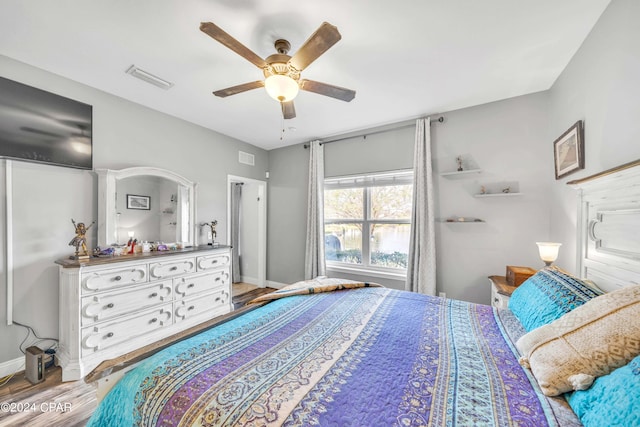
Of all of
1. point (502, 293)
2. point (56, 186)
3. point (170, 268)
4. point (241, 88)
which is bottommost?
point (502, 293)

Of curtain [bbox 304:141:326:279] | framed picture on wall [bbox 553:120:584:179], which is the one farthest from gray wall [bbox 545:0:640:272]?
curtain [bbox 304:141:326:279]

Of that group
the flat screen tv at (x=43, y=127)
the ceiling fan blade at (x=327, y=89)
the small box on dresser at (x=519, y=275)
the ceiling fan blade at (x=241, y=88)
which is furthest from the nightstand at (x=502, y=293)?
the flat screen tv at (x=43, y=127)

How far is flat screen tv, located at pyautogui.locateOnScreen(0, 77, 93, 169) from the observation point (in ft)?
6.50

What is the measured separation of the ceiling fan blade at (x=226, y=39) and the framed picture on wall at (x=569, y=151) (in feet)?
7.96

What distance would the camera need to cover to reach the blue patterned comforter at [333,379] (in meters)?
0.75

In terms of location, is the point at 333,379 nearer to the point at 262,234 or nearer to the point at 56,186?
the point at 56,186

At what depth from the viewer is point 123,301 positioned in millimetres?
2242

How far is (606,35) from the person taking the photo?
1.54 m

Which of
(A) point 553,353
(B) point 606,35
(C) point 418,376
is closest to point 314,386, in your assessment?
(C) point 418,376

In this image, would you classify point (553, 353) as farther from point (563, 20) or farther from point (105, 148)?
point (105, 148)

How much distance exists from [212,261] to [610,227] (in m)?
3.52

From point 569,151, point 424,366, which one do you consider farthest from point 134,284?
point 569,151

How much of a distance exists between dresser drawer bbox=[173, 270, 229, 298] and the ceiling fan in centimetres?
205

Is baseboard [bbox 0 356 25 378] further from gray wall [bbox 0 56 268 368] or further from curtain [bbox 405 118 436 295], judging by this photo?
curtain [bbox 405 118 436 295]
